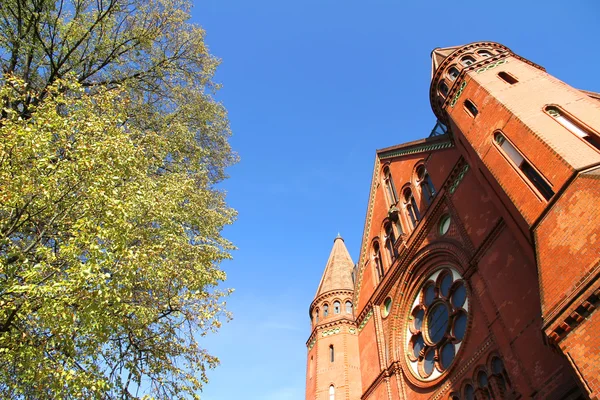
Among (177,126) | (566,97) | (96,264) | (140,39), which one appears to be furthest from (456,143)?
(96,264)

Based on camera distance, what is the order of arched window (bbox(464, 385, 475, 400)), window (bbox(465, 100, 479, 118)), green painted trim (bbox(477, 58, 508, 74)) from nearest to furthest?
arched window (bbox(464, 385, 475, 400)), window (bbox(465, 100, 479, 118)), green painted trim (bbox(477, 58, 508, 74))

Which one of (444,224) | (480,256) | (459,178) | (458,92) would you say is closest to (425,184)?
(444,224)

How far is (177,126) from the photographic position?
14.1 meters

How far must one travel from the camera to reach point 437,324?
610 inches

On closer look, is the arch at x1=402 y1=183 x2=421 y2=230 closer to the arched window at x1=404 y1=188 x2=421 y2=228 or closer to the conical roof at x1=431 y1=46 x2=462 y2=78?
the arched window at x1=404 y1=188 x2=421 y2=228

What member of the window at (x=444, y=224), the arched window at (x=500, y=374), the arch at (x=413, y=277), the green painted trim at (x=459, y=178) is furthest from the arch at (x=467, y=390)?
the green painted trim at (x=459, y=178)

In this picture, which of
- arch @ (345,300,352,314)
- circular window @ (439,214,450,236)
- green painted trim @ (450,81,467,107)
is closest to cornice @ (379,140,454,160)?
green painted trim @ (450,81,467,107)

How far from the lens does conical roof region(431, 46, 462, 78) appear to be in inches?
738

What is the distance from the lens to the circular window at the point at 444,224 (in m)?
15.8

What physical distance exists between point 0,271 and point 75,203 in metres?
Result: 1.77

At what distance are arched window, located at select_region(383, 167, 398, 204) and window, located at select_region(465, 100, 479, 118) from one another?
6.92 metres

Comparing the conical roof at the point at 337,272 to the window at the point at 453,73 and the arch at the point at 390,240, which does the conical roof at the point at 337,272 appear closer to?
the arch at the point at 390,240

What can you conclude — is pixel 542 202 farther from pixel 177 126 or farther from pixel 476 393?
pixel 177 126

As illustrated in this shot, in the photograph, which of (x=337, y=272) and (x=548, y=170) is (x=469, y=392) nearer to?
(x=548, y=170)
